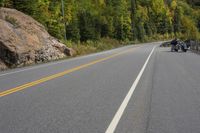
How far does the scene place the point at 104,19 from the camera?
96812 millimetres

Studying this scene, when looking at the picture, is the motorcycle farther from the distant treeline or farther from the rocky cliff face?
the rocky cliff face

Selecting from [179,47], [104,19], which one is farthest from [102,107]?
[104,19]

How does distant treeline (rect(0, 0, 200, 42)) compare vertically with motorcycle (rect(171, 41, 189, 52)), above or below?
above

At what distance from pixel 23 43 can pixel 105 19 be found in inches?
2886

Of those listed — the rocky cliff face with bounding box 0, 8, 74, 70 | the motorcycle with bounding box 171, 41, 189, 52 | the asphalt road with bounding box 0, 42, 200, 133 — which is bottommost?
the motorcycle with bounding box 171, 41, 189, 52

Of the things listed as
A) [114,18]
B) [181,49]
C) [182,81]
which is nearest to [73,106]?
[182,81]

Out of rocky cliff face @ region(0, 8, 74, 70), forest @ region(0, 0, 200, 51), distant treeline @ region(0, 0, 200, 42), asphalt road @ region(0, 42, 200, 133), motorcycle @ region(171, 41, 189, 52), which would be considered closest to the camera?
asphalt road @ region(0, 42, 200, 133)

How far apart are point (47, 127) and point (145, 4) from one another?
533 ft

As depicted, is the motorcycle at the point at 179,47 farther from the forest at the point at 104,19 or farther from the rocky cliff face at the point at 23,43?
the rocky cliff face at the point at 23,43

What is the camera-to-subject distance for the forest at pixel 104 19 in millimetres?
53725

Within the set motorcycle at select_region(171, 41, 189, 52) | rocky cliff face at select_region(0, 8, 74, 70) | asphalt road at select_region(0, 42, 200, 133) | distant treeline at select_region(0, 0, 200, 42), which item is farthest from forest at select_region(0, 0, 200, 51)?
asphalt road at select_region(0, 42, 200, 133)

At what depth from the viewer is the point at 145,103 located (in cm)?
879

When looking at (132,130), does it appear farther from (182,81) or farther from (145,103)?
(182,81)

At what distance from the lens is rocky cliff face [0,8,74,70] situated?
24734 millimetres
